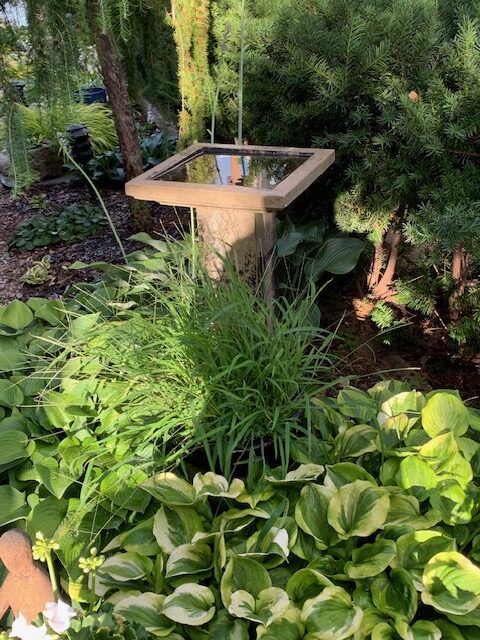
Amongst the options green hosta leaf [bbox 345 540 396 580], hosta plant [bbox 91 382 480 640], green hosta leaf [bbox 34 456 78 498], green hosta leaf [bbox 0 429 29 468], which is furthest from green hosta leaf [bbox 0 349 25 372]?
green hosta leaf [bbox 345 540 396 580]

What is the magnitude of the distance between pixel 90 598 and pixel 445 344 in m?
1.78

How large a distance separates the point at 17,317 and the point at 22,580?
1.27 m

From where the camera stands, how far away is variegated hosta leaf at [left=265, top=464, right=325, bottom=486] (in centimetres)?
143

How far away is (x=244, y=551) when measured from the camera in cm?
138

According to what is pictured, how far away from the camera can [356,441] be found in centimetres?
158

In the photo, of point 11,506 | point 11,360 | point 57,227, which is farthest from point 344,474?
point 57,227

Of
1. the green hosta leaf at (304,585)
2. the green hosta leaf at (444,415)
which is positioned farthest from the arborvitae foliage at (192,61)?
Result: the green hosta leaf at (304,585)

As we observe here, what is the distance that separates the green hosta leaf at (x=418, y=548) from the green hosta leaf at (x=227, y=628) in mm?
342

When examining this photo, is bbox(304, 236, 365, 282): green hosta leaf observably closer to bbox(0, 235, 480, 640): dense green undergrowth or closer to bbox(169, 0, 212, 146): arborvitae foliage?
bbox(0, 235, 480, 640): dense green undergrowth

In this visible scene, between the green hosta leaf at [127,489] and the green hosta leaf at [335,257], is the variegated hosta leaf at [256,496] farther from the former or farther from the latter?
the green hosta leaf at [335,257]

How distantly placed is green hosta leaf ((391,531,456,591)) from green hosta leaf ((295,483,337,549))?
0.48 ft

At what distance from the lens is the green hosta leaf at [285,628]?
119 centimetres

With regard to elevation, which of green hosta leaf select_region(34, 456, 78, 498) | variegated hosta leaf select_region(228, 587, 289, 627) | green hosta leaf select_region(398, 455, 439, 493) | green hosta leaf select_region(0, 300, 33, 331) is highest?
green hosta leaf select_region(0, 300, 33, 331)

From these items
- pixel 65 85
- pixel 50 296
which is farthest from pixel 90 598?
pixel 50 296
